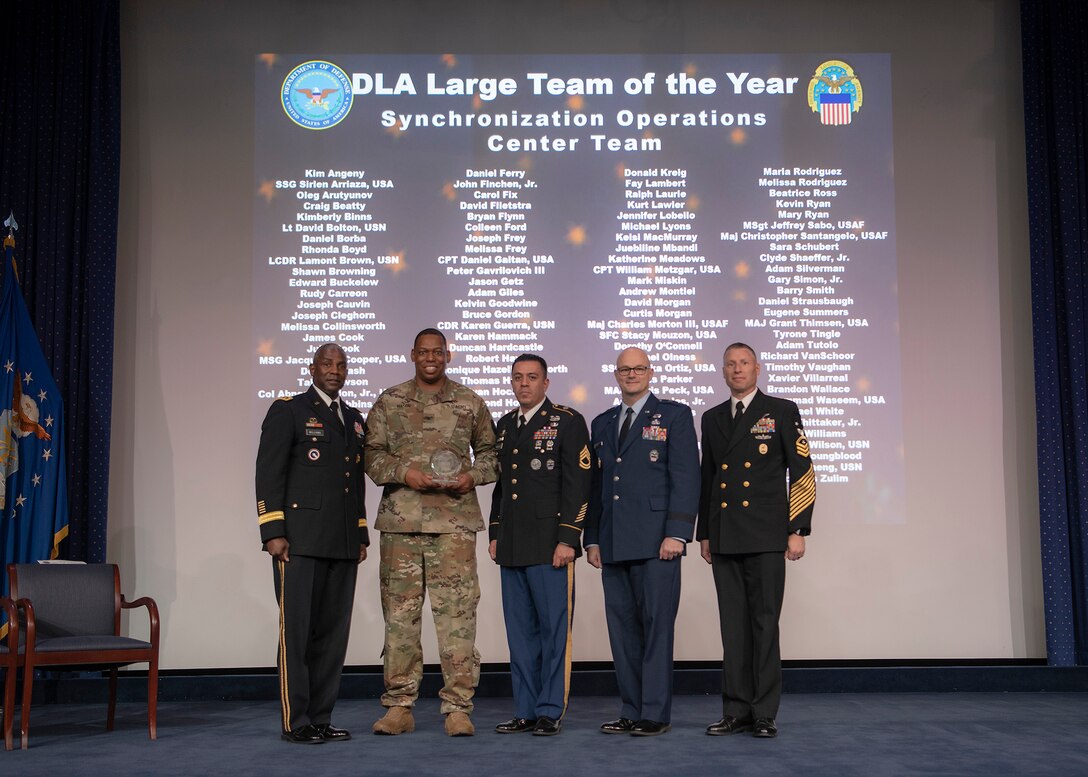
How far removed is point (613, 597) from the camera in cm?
A: 431

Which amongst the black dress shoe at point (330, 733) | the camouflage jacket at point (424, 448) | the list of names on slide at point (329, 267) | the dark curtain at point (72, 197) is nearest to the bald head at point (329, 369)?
Answer: the camouflage jacket at point (424, 448)

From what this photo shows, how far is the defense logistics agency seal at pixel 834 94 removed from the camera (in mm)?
5953

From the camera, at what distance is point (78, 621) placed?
4668 millimetres

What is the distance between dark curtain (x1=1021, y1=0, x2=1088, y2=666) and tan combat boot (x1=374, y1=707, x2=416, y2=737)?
11.1ft

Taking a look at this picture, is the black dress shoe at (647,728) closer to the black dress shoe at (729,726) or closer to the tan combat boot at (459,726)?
the black dress shoe at (729,726)

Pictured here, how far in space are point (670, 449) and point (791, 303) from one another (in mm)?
1875

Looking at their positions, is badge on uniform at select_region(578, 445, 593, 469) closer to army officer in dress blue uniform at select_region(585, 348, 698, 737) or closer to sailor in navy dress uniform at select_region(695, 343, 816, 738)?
army officer in dress blue uniform at select_region(585, 348, 698, 737)

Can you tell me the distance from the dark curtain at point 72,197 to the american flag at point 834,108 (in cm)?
380

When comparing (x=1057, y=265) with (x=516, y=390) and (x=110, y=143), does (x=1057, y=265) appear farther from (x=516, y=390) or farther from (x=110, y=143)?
(x=110, y=143)

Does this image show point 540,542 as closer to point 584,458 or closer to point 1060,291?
point 584,458

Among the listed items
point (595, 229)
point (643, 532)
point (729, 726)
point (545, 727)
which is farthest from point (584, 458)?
point (595, 229)

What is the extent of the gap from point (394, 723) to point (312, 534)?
2.75 ft

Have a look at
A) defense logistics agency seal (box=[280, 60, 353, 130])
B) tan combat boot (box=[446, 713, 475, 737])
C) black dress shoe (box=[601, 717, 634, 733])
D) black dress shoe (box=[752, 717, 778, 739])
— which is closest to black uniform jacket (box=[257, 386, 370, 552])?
tan combat boot (box=[446, 713, 475, 737])

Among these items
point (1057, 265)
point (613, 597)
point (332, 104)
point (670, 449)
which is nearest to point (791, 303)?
point (1057, 265)
